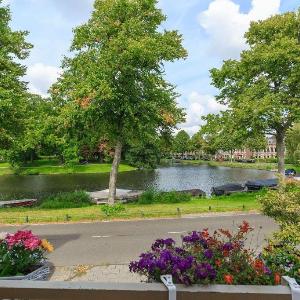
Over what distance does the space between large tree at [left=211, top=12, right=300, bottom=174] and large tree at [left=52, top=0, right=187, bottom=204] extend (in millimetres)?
6635

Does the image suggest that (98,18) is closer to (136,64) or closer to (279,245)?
(136,64)

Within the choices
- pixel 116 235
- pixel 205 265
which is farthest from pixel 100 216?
pixel 205 265

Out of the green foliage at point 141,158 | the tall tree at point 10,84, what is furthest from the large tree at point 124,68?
the green foliage at point 141,158

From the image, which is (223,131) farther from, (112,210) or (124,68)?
(112,210)

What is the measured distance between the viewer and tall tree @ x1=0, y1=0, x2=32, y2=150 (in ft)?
71.8

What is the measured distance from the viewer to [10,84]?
23719 mm

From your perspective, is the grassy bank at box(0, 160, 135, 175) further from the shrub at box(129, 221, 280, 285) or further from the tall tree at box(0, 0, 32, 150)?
the shrub at box(129, 221, 280, 285)

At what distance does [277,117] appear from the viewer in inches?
1077

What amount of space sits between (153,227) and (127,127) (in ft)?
28.6

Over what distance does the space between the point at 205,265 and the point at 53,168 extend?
79884 millimetres

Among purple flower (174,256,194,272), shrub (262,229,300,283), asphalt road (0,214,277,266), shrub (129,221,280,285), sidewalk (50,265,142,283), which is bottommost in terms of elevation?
asphalt road (0,214,277,266)

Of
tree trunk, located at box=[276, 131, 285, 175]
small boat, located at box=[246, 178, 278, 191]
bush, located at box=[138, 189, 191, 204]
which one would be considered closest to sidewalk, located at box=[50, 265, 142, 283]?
bush, located at box=[138, 189, 191, 204]

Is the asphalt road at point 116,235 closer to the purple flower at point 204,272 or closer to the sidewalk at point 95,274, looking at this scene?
the sidewalk at point 95,274

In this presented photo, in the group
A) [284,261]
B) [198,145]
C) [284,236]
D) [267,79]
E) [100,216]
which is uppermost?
[267,79]
